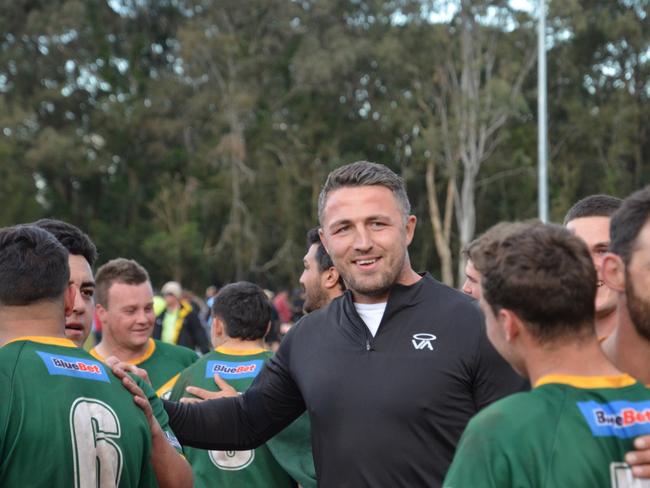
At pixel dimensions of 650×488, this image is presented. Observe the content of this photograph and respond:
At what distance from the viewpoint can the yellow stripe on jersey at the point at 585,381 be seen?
2.79 metres

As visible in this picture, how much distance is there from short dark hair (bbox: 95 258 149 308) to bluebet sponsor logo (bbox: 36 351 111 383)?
3.69 meters

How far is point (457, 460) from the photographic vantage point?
2730mm

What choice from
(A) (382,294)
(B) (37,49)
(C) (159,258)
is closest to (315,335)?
(A) (382,294)

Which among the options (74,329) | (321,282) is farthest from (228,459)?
(74,329)

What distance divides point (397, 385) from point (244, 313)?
289cm

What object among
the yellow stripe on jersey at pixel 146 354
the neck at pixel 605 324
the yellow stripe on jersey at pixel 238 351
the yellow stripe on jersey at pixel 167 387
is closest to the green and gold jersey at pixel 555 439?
the neck at pixel 605 324

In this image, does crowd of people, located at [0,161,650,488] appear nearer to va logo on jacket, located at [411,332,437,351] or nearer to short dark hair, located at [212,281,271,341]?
va logo on jacket, located at [411,332,437,351]

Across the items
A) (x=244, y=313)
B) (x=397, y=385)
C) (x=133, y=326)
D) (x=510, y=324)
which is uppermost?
(x=510, y=324)

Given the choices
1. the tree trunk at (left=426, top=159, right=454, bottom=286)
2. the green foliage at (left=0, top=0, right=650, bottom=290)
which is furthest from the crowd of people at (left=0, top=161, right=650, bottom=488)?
the green foliage at (left=0, top=0, right=650, bottom=290)

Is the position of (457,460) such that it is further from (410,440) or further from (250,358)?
(250,358)

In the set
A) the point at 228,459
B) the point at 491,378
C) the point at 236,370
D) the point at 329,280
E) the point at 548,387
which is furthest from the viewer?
the point at 329,280

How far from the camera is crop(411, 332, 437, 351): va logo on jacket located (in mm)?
4039

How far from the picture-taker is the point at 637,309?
3.12 meters

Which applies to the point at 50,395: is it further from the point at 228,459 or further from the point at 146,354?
the point at 146,354
